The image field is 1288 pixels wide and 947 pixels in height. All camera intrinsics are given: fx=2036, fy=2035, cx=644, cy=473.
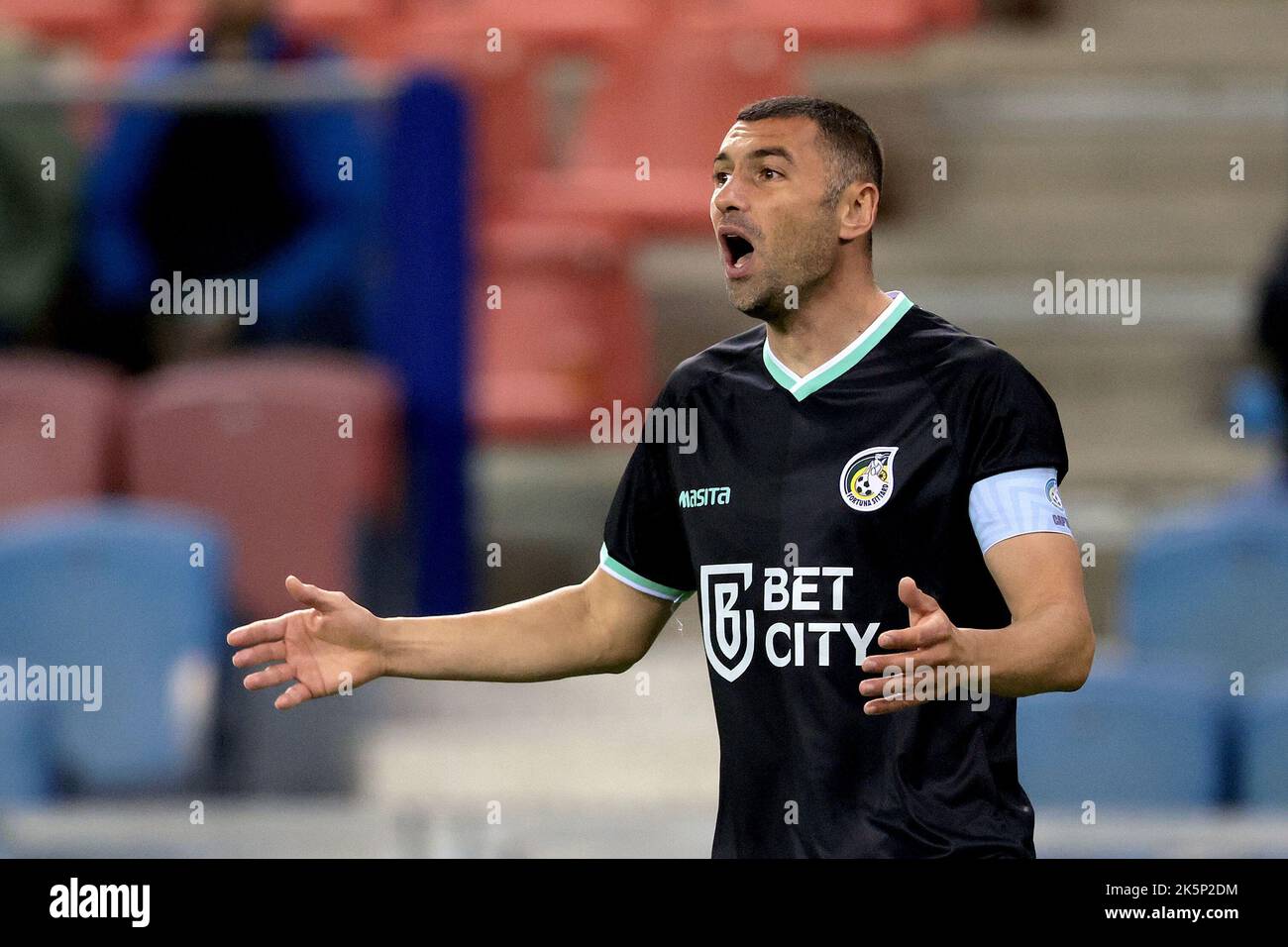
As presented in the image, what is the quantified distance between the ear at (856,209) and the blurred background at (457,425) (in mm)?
1806

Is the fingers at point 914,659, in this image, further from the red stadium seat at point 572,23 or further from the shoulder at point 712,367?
the red stadium seat at point 572,23

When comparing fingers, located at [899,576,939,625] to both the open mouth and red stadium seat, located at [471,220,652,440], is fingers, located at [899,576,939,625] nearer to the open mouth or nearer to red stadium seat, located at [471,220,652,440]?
the open mouth

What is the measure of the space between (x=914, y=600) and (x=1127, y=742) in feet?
7.93

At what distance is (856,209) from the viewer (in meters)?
2.14

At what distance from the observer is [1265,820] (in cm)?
394

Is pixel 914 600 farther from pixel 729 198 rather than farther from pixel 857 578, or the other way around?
pixel 729 198

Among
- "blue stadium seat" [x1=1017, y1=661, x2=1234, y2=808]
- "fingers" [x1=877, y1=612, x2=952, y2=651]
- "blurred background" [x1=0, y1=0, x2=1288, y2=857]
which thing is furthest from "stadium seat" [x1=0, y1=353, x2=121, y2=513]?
"fingers" [x1=877, y1=612, x2=952, y2=651]

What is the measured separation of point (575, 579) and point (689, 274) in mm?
1041

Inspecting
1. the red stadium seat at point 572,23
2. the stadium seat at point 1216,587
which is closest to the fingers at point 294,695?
the stadium seat at point 1216,587

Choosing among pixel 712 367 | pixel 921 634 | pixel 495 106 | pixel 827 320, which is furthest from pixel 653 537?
pixel 495 106

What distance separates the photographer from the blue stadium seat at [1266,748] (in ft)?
13.5
